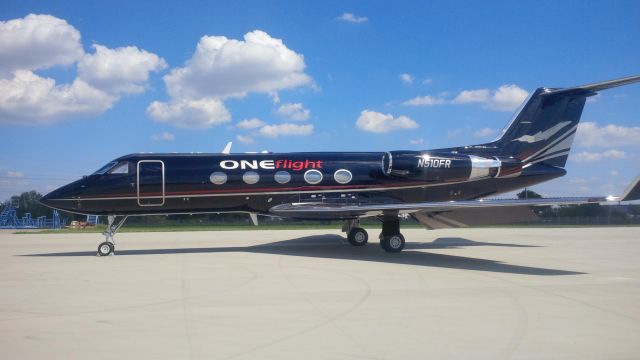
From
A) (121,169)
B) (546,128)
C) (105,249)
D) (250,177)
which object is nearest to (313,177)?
(250,177)

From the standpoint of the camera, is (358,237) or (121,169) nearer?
(121,169)

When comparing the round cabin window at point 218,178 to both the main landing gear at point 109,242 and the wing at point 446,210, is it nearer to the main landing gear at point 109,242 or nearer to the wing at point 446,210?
the wing at point 446,210

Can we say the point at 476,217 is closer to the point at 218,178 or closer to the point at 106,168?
the point at 218,178

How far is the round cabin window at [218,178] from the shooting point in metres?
15.7

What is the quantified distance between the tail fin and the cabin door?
11.8 meters

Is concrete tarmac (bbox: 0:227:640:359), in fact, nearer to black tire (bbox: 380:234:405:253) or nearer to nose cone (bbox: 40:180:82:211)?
black tire (bbox: 380:234:405:253)

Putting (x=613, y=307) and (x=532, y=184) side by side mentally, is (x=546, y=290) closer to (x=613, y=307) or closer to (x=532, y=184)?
(x=613, y=307)

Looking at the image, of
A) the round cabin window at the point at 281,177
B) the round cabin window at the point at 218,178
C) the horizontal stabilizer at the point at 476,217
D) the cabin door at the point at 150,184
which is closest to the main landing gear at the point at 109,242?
the cabin door at the point at 150,184

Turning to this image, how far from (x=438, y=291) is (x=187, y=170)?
951cm

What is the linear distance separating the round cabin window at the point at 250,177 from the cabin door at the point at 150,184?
2.57 metres

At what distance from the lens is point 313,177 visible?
16.3m

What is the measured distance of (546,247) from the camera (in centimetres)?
1811

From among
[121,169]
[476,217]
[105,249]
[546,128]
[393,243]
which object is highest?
[546,128]

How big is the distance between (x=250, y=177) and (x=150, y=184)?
3098 mm
